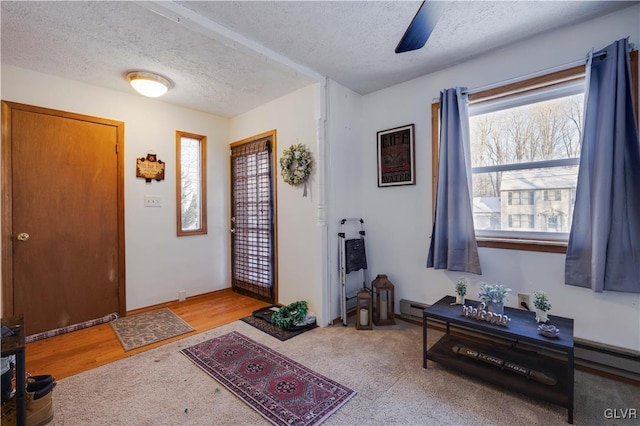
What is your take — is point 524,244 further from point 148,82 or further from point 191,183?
point 191,183

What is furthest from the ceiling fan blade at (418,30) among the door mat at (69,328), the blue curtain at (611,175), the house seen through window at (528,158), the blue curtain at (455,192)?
the door mat at (69,328)

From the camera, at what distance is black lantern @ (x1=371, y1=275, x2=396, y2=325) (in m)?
2.97

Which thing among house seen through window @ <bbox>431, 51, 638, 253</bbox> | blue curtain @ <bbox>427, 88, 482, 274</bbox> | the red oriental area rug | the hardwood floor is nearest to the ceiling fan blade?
blue curtain @ <bbox>427, 88, 482, 274</bbox>

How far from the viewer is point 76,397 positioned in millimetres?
1883

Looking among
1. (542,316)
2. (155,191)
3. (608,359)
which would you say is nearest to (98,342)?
(155,191)

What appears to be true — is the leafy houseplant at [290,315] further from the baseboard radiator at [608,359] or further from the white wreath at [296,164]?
the baseboard radiator at [608,359]

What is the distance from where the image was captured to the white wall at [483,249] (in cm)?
203

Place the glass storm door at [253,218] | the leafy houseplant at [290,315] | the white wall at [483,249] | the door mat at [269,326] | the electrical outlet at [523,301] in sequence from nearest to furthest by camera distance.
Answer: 1. the white wall at [483,249]
2. the electrical outlet at [523,301]
3. the door mat at [269,326]
4. the leafy houseplant at [290,315]
5. the glass storm door at [253,218]

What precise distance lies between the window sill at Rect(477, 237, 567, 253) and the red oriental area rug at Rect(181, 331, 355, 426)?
1.67 m

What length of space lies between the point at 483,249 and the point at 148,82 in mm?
3494

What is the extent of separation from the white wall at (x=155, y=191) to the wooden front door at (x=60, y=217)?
114 millimetres

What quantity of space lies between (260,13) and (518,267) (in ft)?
9.06

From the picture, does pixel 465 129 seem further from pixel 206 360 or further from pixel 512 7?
pixel 206 360

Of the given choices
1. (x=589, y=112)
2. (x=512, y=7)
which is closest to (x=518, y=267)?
(x=589, y=112)
